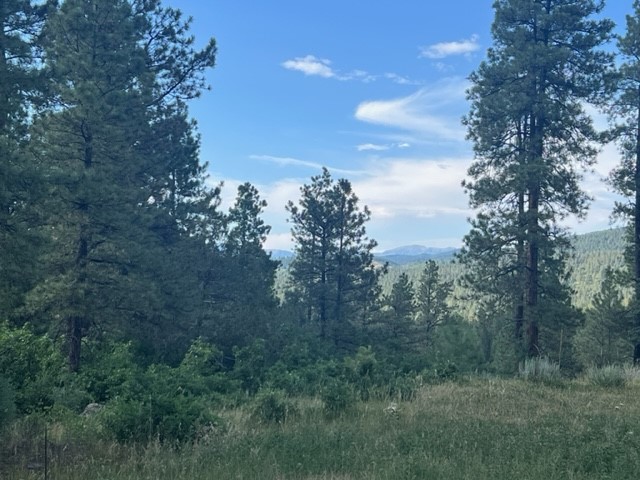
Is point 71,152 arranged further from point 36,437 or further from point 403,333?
point 403,333

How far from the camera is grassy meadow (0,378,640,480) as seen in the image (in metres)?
4.64

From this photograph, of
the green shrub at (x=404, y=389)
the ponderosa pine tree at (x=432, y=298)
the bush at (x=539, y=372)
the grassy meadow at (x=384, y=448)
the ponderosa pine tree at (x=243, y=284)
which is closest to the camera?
the grassy meadow at (x=384, y=448)

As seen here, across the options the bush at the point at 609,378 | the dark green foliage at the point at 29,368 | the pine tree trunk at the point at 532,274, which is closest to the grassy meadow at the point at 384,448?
the dark green foliage at the point at 29,368

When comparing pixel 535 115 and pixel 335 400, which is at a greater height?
pixel 535 115

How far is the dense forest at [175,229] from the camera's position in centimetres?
848

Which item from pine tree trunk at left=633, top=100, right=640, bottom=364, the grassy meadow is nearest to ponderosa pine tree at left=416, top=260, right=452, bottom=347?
pine tree trunk at left=633, top=100, right=640, bottom=364

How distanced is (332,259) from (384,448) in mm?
24463

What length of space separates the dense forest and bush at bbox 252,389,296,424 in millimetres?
53

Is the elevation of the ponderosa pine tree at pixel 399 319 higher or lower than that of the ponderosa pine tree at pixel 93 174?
lower

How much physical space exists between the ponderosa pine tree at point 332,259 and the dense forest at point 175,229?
12.6ft

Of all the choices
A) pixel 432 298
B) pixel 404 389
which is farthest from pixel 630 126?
pixel 432 298

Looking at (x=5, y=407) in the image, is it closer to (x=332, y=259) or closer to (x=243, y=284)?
(x=243, y=284)

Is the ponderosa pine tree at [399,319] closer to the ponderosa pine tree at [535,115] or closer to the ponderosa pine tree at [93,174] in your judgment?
the ponderosa pine tree at [535,115]

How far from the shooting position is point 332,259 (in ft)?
98.0
